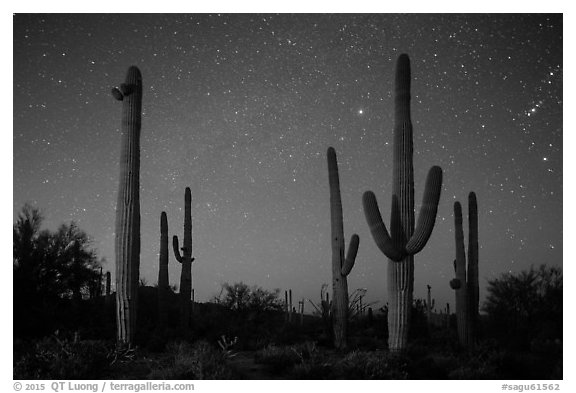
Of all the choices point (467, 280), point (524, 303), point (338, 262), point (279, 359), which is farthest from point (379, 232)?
point (524, 303)

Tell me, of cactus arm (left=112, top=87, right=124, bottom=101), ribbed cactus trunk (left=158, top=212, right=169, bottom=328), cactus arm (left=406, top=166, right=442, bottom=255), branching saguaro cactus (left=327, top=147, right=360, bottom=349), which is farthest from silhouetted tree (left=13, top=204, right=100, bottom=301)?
cactus arm (left=406, top=166, right=442, bottom=255)

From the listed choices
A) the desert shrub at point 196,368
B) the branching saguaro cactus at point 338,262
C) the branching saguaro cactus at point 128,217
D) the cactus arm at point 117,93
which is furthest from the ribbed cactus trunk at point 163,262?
the desert shrub at point 196,368

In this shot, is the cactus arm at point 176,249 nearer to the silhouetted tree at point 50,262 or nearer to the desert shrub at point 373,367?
the silhouetted tree at point 50,262

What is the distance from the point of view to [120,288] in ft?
36.1

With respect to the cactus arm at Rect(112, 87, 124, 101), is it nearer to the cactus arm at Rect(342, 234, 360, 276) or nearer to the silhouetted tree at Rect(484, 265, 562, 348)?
the cactus arm at Rect(342, 234, 360, 276)

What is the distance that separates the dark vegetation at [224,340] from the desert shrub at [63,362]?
0.02 metres

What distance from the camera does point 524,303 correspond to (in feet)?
66.9

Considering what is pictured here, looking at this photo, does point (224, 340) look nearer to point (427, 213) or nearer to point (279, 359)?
point (279, 359)

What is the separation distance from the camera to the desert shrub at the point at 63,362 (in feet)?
28.3

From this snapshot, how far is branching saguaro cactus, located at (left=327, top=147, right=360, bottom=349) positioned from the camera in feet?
46.0

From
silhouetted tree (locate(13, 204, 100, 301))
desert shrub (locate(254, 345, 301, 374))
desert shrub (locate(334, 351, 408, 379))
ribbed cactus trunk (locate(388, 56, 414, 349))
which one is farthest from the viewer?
silhouetted tree (locate(13, 204, 100, 301))

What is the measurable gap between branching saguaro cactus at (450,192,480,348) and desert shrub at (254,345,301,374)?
5168mm
